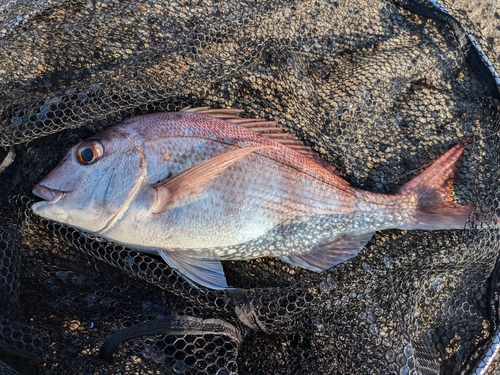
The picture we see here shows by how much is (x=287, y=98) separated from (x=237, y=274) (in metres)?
1.10

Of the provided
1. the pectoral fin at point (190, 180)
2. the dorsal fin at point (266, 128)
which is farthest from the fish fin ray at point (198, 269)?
the dorsal fin at point (266, 128)

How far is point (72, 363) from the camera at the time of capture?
2.00 metres

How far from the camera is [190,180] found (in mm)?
2061

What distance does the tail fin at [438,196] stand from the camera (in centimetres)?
226

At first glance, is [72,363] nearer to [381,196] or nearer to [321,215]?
[321,215]

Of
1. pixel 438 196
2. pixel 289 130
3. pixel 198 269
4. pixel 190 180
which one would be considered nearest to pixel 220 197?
pixel 190 180

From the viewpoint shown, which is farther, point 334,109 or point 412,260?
point 334,109

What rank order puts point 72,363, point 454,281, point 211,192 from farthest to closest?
point 454,281 < point 211,192 < point 72,363

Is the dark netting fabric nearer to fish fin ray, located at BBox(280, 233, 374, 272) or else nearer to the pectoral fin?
fish fin ray, located at BBox(280, 233, 374, 272)

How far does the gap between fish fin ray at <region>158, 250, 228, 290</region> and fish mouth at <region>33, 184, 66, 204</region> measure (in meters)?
0.59

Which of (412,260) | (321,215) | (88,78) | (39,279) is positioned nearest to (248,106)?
(321,215)

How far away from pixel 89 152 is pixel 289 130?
113 centimetres

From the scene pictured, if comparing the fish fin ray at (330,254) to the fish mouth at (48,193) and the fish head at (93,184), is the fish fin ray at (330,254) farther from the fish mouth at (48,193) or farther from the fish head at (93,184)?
the fish mouth at (48,193)

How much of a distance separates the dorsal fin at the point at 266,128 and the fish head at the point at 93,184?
0.46 metres
